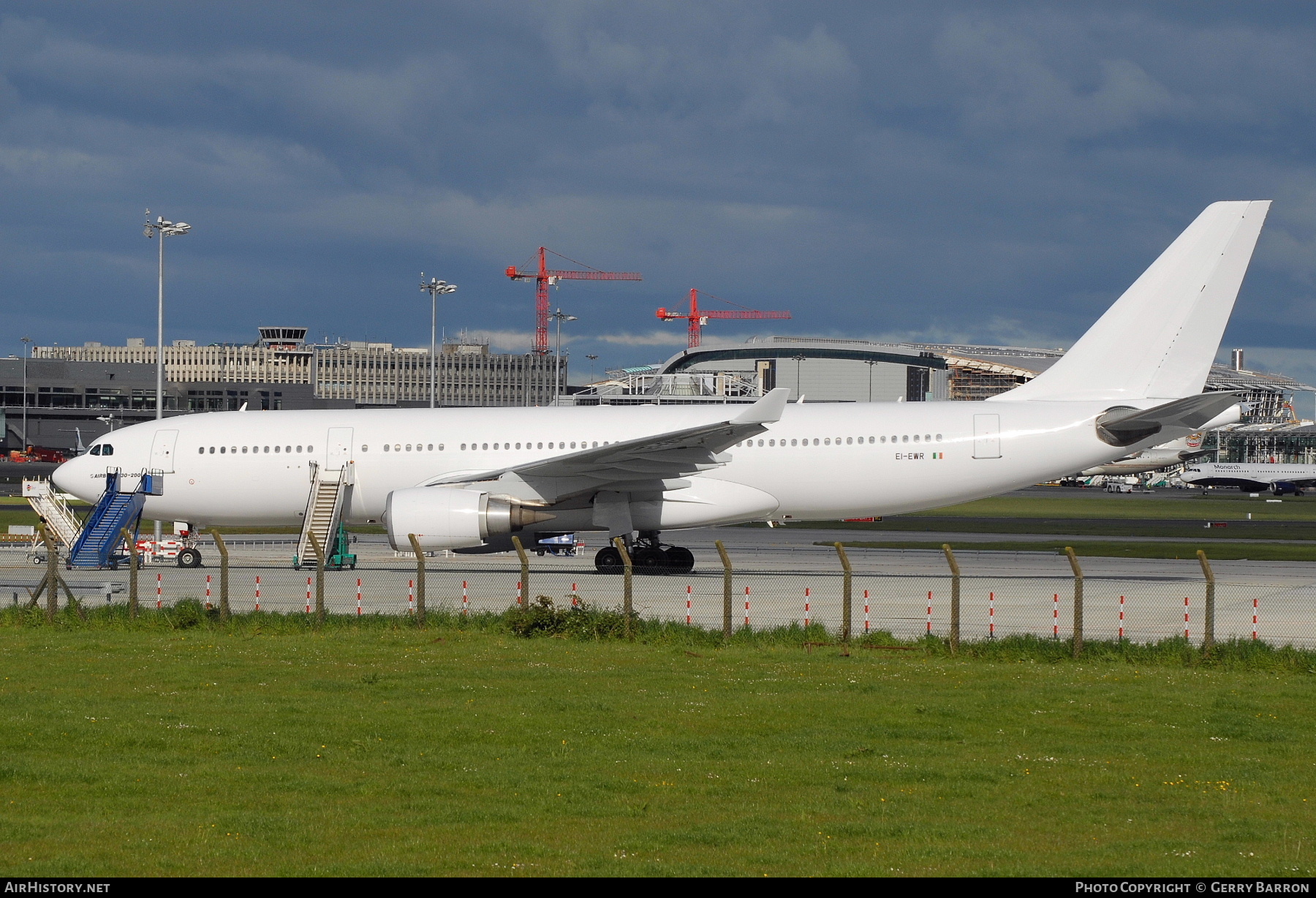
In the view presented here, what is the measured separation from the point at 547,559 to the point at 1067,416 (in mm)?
13289

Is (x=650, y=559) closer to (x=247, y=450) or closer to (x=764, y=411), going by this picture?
(x=764, y=411)

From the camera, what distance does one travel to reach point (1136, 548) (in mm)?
36938

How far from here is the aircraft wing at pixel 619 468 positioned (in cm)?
2530

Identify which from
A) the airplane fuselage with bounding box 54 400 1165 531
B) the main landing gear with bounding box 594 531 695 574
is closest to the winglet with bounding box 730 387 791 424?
the airplane fuselage with bounding box 54 400 1165 531

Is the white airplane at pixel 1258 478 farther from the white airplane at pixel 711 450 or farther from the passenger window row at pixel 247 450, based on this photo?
the passenger window row at pixel 247 450

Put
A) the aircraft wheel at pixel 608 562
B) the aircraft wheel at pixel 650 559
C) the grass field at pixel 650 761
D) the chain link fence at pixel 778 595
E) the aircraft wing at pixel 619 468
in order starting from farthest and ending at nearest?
the aircraft wheel at pixel 650 559 < the aircraft wheel at pixel 608 562 < the aircraft wing at pixel 619 468 < the chain link fence at pixel 778 595 < the grass field at pixel 650 761

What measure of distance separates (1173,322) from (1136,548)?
11838 mm

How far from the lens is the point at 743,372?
157 metres

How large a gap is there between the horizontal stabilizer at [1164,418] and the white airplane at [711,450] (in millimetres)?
53

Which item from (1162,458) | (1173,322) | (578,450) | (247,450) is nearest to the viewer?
(1173,322)

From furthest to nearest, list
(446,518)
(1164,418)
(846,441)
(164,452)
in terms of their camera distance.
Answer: (164,452)
(846,441)
(1164,418)
(446,518)

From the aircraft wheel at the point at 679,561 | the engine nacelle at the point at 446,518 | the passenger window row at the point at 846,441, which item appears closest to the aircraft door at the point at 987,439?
the passenger window row at the point at 846,441

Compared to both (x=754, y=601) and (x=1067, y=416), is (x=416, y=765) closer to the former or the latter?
(x=754, y=601)

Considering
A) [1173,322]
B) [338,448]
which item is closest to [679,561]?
[338,448]
